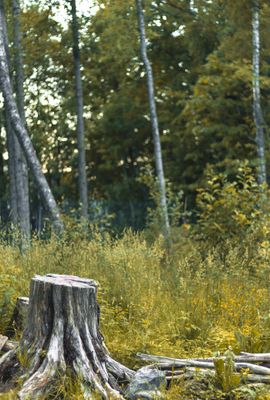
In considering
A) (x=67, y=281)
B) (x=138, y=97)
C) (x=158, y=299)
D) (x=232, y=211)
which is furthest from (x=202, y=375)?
(x=138, y=97)

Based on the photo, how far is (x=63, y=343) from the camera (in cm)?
649

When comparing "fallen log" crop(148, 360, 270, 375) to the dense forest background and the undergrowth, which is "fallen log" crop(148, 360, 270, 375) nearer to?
the undergrowth

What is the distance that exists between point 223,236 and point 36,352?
22.6 feet

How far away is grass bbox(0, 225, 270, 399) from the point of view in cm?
744

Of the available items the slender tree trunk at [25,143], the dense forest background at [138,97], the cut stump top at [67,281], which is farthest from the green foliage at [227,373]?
the dense forest background at [138,97]

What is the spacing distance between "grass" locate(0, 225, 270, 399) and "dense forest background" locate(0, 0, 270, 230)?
7.96 m

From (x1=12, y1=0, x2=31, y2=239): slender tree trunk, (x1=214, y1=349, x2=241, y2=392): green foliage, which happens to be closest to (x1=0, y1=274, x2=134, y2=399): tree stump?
(x1=214, y1=349, x2=241, y2=392): green foliage

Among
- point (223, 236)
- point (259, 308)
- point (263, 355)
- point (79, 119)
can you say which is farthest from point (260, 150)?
point (263, 355)

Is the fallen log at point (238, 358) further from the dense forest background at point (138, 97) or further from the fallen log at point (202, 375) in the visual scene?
the dense forest background at point (138, 97)

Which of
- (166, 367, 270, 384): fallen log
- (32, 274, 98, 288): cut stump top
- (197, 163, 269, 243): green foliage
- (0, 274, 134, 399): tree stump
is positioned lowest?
(166, 367, 270, 384): fallen log

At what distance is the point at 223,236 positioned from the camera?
42.1ft

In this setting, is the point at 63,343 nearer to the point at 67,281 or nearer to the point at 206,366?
the point at 67,281

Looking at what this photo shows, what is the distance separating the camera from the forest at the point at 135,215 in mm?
6516

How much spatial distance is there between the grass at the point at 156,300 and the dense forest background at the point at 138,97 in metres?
7.96
